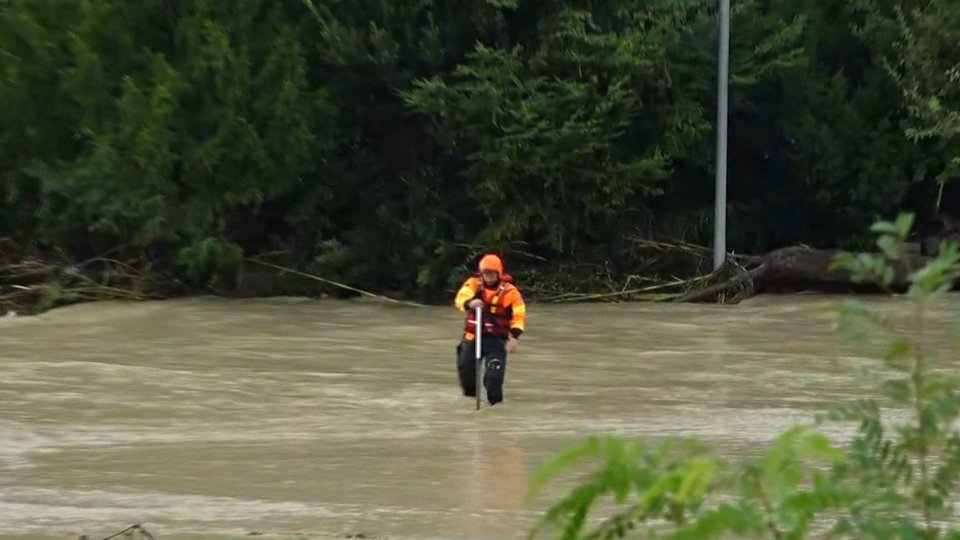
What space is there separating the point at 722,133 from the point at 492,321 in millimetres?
11391

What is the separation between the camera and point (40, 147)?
25.0 metres

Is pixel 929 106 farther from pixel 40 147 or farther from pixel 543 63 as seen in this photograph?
pixel 40 147

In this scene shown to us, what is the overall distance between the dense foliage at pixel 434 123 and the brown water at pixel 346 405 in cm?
204

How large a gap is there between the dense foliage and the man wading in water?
33.7 ft

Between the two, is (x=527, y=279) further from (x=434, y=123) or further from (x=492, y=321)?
(x=492, y=321)

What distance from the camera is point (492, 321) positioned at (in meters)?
13.9

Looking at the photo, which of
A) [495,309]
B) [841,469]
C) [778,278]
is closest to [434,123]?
[778,278]

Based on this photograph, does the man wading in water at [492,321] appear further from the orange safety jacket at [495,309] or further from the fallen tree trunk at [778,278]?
the fallen tree trunk at [778,278]

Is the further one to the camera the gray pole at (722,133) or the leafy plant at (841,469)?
the gray pole at (722,133)

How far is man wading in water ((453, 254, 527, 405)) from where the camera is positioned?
1373cm

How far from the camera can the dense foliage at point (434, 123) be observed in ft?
78.9

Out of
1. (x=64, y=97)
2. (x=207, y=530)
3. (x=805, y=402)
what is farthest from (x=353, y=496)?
(x=64, y=97)

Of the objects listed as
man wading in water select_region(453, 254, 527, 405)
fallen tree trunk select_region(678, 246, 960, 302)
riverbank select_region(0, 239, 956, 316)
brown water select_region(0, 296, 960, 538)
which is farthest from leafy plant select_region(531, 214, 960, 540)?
riverbank select_region(0, 239, 956, 316)

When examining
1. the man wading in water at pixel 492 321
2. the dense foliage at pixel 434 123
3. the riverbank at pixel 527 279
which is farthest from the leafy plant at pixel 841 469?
the riverbank at pixel 527 279
